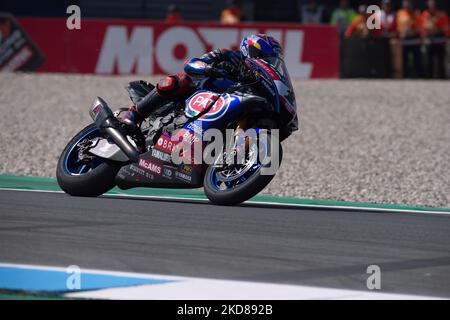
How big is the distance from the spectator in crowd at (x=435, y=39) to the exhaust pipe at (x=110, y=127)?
15.0m

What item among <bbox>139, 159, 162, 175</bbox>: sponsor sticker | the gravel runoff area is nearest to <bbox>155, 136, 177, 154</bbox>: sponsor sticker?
<bbox>139, 159, 162, 175</bbox>: sponsor sticker

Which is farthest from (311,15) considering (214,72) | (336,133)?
(214,72)

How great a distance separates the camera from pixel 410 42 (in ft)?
74.4

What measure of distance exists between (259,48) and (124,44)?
12.7 metres

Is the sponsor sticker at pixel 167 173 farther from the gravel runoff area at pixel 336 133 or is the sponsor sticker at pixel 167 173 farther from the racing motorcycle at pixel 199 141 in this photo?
the gravel runoff area at pixel 336 133

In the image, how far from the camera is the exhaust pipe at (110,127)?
8.52m

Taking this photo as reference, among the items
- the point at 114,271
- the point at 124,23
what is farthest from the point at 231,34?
the point at 114,271

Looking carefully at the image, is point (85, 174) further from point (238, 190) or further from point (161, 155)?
point (238, 190)

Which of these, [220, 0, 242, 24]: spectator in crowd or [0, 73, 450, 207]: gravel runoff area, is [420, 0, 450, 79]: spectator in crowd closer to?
[0, 73, 450, 207]: gravel runoff area

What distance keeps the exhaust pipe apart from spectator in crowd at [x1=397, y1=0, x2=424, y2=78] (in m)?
14.6

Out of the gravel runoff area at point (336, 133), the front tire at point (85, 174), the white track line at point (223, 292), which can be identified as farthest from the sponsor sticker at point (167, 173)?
the white track line at point (223, 292)

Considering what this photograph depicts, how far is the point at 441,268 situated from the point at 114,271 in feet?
6.35

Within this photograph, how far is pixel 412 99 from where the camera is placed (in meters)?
19.5

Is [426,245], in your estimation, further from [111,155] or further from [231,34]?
[231,34]
